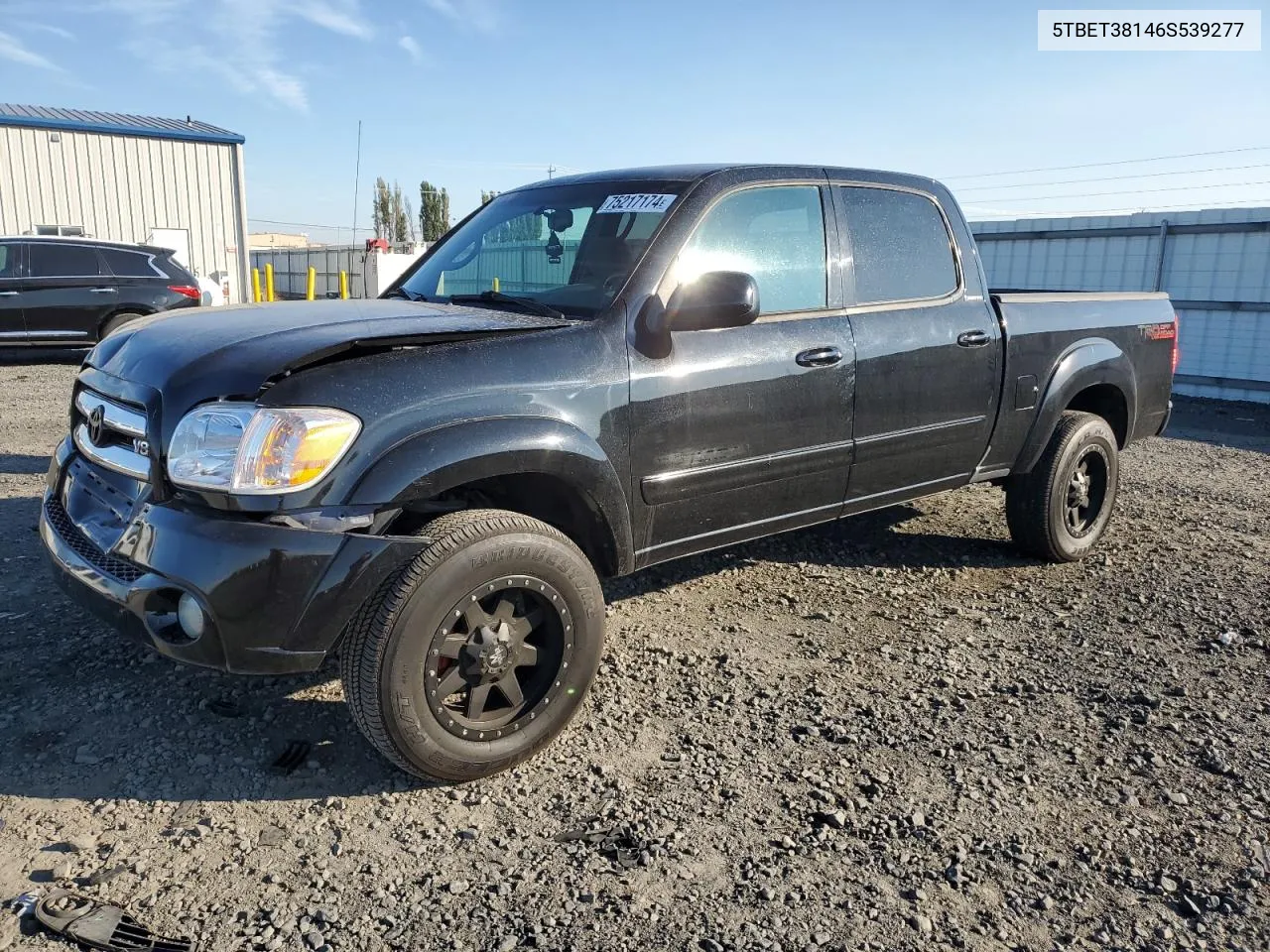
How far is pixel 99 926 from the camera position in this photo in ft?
7.20

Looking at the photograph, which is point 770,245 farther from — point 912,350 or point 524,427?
point 524,427

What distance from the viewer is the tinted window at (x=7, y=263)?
1142cm

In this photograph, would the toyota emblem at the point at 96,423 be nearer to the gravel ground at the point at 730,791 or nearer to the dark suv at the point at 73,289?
the gravel ground at the point at 730,791

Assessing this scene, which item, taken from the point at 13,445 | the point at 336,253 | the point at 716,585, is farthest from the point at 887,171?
the point at 336,253

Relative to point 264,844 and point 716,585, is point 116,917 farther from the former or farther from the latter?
point 716,585

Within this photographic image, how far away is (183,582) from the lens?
2.52 m

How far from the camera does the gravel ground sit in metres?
2.31

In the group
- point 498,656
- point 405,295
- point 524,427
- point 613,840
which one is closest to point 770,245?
point 524,427

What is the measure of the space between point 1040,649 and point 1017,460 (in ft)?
3.85

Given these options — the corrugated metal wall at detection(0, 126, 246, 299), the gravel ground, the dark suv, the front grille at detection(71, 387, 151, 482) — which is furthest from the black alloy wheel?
the corrugated metal wall at detection(0, 126, 246, 299)

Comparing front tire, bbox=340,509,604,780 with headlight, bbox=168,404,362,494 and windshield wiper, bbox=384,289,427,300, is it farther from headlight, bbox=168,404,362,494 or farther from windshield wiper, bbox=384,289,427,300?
windshield wiper, bbox=384,289,427,300

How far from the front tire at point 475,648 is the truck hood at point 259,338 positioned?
58 cm

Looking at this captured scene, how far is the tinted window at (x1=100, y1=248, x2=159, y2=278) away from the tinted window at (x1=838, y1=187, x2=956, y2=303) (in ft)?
35.9

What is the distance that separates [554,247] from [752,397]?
1.03 meters
